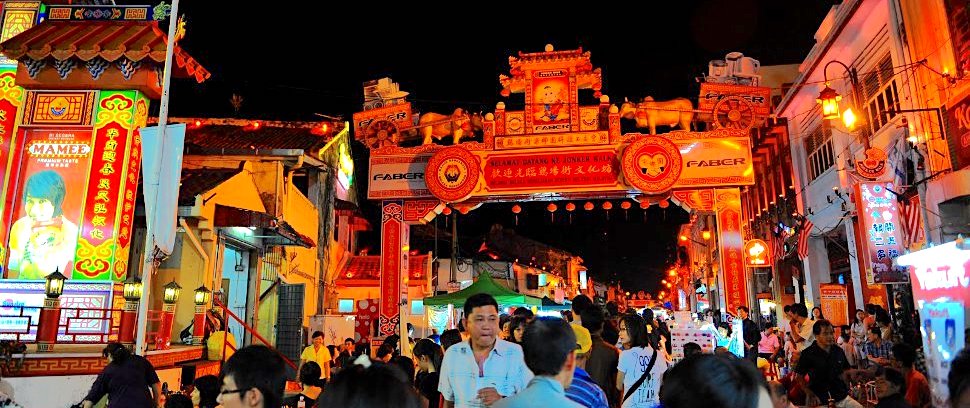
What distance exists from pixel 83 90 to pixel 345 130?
11377 mm

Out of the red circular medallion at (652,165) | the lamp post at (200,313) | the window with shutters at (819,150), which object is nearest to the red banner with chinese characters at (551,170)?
the red circular medallion at (652,165)

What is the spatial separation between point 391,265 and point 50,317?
9650 mm

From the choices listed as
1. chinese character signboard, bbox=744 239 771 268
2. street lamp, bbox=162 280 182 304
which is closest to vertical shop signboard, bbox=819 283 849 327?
chinese character signboard, bbox=744 239 771 268

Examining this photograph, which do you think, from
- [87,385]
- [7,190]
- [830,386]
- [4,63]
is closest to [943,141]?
[830,386]

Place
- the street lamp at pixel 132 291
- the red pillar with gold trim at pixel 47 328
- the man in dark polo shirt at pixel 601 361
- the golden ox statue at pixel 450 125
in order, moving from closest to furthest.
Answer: the man in dark polo shirt at pixel 601 361
the red pillar with gold trim at pixel 47 328
the street lamp at pixel 132 291
the golden ox statue at pixel 450 125

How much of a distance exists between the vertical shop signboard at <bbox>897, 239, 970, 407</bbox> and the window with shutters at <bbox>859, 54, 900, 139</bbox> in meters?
9.02

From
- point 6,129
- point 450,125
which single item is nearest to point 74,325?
point 6,129

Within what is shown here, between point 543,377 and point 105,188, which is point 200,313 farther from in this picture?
point 543,377

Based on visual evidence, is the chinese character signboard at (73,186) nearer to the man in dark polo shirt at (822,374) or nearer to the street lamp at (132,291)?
the street lamp at (132,291)

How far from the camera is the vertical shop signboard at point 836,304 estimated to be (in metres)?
14.7

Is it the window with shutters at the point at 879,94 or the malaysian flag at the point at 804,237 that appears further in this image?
the malaysian flag at the point at 804,237

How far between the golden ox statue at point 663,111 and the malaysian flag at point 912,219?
6519 mm

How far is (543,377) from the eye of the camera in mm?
2684

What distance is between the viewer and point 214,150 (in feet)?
58.0
